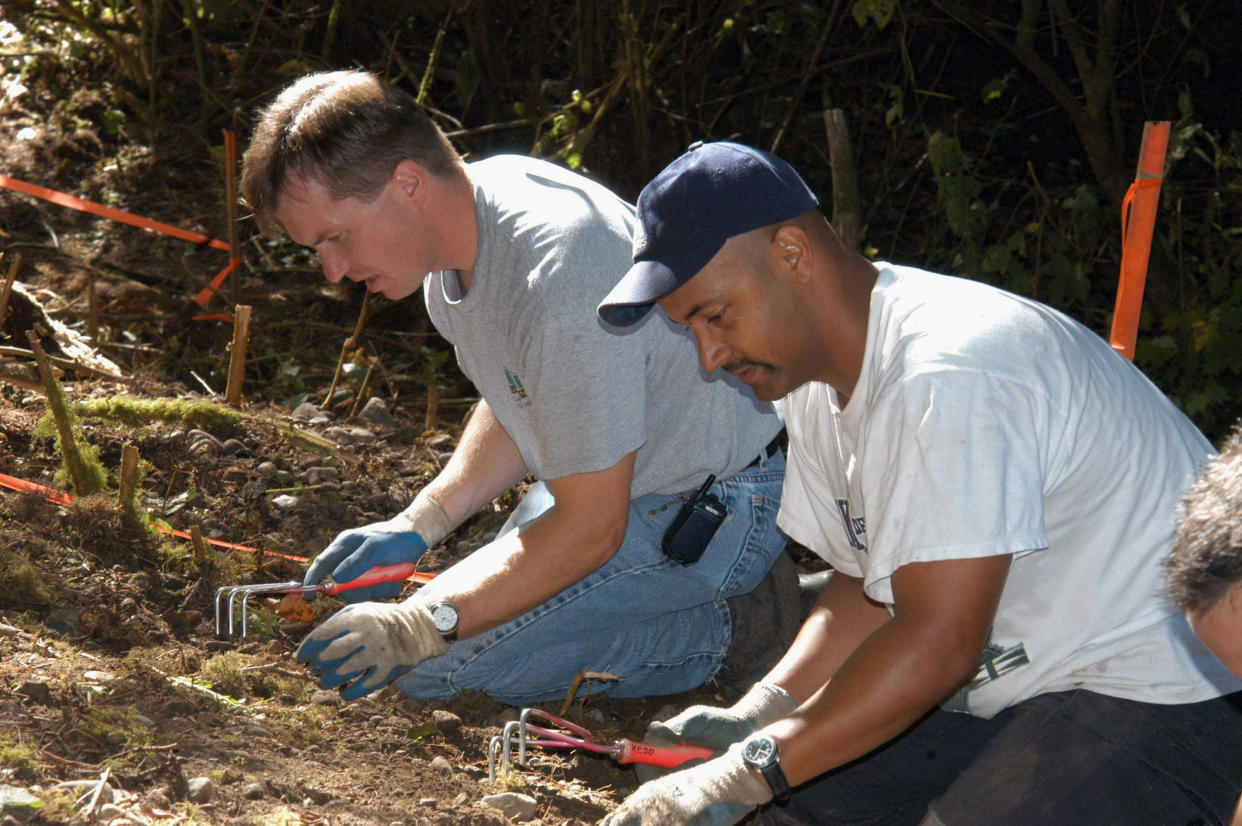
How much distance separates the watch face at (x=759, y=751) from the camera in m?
1.85

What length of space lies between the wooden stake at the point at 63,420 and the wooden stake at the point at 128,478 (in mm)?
209

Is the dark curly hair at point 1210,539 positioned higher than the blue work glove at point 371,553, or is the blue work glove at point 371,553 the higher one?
the dark curly hair at point 1210,539

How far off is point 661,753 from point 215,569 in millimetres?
1389

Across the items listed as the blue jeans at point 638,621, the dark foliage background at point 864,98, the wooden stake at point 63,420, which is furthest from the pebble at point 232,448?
the dark foliage background at point 864,98

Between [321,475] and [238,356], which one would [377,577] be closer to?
[321,475]

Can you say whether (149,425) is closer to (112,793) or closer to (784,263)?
(112,793)

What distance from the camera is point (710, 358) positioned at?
199 cm

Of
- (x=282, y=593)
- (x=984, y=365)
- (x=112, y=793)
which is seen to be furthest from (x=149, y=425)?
(x=984, y=365)

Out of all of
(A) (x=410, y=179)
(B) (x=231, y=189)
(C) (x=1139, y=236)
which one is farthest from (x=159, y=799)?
(B) (x=231, y=189)

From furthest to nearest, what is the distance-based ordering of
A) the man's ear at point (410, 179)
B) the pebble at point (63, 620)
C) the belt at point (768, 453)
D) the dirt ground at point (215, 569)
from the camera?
the belt at point (768, 453)
the pebble at point (63, 620)
the man's ear at point (410, 179)
the dirt ground at point (215, 569)

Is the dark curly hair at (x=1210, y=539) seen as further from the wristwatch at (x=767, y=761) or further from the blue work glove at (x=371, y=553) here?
the blue work glove at (x=371, y=553)

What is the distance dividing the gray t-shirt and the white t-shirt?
54 centimetres

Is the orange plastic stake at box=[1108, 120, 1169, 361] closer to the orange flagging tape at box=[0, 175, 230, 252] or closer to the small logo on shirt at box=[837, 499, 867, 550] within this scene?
the small logo on shirt at box=[837, 499, 867, 550]

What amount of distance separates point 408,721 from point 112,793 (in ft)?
2.98
